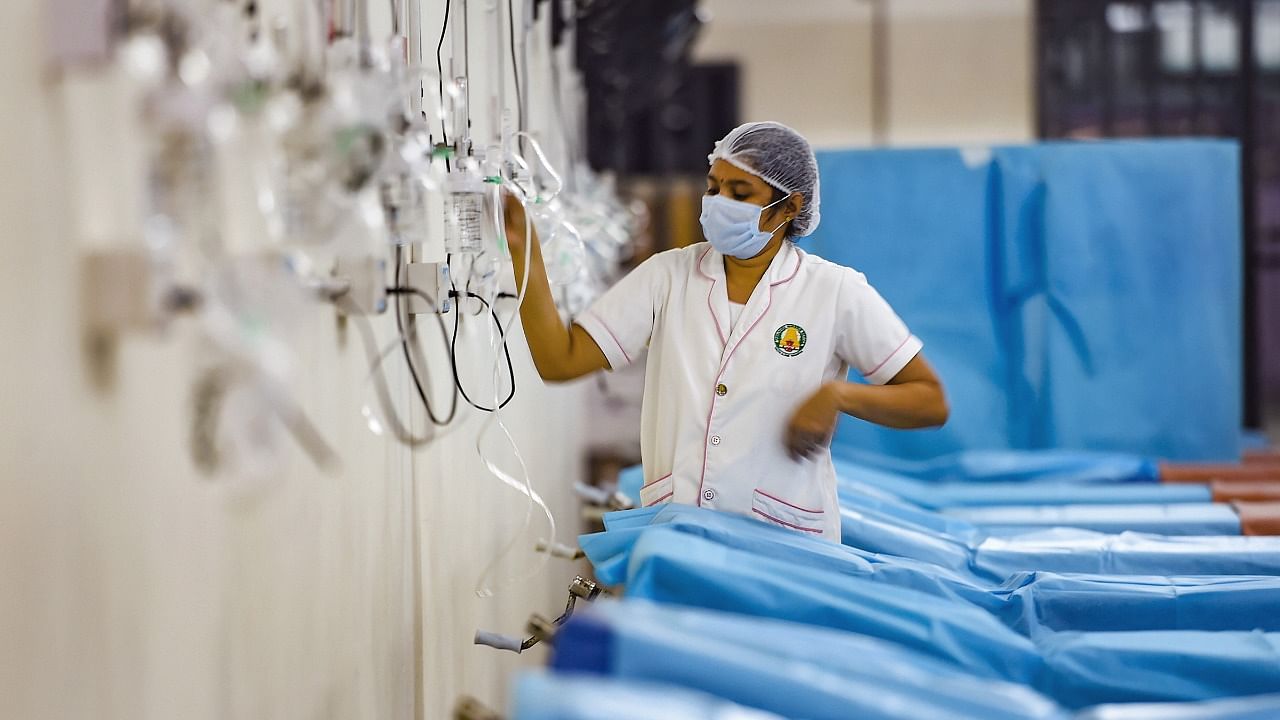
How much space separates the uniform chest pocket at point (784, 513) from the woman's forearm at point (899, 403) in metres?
0.17

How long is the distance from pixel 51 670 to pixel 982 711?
0.78 metres

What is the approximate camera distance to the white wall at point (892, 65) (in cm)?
714

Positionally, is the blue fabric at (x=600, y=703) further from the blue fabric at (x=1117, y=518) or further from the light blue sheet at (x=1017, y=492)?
the light blue sheet at (x=1017, y=492)

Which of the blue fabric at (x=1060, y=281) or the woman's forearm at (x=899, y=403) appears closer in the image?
the woman's forearm at (x=899, y=403)

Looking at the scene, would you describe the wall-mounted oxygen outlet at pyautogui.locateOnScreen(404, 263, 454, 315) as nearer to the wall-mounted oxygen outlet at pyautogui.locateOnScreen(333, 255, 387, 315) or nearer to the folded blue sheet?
the wall-mounted oxygen outlet at pyautogui.locateOnScreen(333, 255, 387, 315)

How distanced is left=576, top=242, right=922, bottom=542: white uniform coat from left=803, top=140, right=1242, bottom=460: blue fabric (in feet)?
5.36

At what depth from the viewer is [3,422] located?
34.7 inches

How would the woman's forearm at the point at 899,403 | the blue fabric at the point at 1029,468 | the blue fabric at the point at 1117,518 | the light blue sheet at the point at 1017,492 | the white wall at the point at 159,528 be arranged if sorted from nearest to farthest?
the white wall at the point at 159,528, the woman's forearm at the point at 899,403, the blue fabric at the point at 1117,518, the light blue sheet at the point at 1017,492, the blue fabric at the point at 1029,468

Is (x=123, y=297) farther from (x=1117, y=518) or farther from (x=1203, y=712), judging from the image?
(x=1117, y=518)

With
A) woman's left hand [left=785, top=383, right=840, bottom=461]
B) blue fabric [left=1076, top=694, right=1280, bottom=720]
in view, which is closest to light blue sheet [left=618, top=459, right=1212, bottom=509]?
woman's left hand [left=785, top=383, right=840, bottom=461]

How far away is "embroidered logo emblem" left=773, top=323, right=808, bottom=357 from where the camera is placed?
1871 millimetres

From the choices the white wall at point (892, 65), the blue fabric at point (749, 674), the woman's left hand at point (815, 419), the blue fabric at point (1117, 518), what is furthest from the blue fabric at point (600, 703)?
the white wall at point (892, 65)

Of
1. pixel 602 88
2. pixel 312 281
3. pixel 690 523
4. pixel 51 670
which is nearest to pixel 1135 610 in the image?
pixel 690 523

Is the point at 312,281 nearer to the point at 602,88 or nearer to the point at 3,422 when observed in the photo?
the point at 3,422
